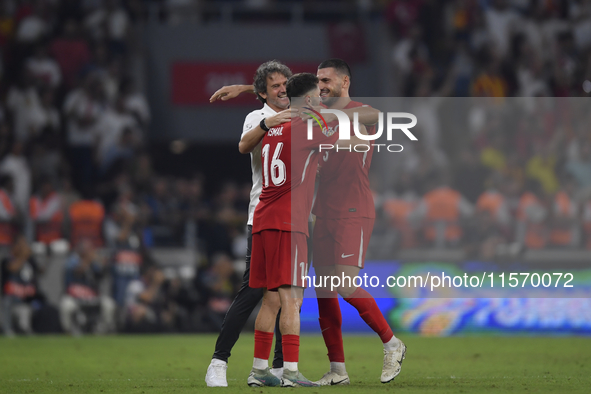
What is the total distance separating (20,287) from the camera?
12586 millimetres

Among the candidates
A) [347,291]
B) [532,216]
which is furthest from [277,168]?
[532,216]

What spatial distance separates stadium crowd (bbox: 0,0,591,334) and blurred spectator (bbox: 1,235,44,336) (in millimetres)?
19

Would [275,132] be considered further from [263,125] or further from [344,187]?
[344,187]

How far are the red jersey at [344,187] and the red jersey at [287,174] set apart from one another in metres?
0.51

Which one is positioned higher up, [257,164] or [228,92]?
[228,92]

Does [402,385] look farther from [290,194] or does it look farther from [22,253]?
[22,253]

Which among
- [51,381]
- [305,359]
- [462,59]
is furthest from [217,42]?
[51,381]

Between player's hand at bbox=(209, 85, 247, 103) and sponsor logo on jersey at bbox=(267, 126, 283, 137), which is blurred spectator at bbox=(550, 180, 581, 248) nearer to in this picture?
player's hand at bbox=(209, 85, 247, 103)

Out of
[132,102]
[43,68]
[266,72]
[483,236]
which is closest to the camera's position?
[266,72]

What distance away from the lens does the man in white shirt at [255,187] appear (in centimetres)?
664

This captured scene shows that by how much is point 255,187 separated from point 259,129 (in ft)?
2.08

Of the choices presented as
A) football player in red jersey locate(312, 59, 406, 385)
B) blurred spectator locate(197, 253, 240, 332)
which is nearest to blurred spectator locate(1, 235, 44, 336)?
blurred spectator locate(197, 253, 240, 332)

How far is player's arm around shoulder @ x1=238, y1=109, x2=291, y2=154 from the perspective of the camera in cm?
637

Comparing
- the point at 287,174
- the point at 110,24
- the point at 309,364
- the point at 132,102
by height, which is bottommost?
the point at 309,364
